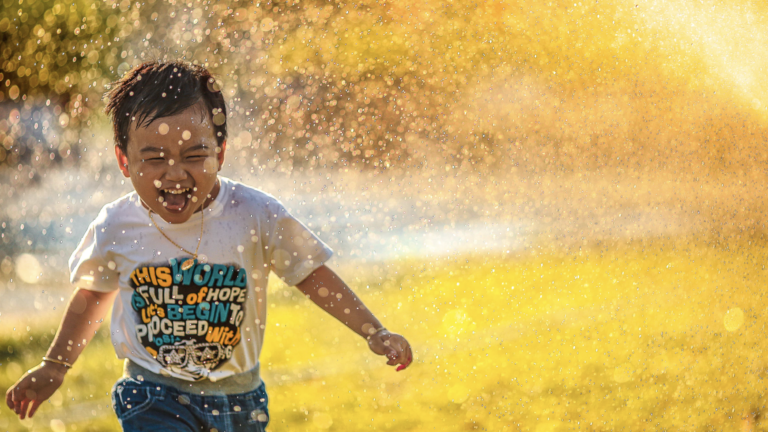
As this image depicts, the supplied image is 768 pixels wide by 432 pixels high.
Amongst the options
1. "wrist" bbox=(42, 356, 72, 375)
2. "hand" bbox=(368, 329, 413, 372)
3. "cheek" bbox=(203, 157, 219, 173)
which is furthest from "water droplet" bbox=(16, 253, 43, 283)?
"hand" bbox=(368, 329, 413, 372)

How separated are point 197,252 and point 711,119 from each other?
10.7ft

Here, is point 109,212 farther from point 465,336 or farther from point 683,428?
point 465,336

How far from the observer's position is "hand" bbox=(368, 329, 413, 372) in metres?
1.78

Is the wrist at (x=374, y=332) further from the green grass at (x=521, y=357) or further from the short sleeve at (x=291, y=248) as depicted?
the green grass at (x=521, y=357)

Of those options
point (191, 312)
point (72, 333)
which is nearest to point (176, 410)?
point (191, 312)

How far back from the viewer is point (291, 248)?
1.90 m

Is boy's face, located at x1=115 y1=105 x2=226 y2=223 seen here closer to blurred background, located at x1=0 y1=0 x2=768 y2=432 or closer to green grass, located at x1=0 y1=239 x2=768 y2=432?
blurred background, located at x1=0 y1=0 x2=768 y2=432

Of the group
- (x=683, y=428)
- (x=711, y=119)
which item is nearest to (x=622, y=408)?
(x=683, y=428)

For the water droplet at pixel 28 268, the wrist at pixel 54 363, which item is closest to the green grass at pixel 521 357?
the wrist at pixel 54 363

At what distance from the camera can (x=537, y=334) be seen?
4328 mm

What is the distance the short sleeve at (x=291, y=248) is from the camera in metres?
1.88

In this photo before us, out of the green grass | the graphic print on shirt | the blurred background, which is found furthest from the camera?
the blurred background

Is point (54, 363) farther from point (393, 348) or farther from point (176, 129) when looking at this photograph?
point (393, 348)

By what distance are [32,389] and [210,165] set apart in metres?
0.73
